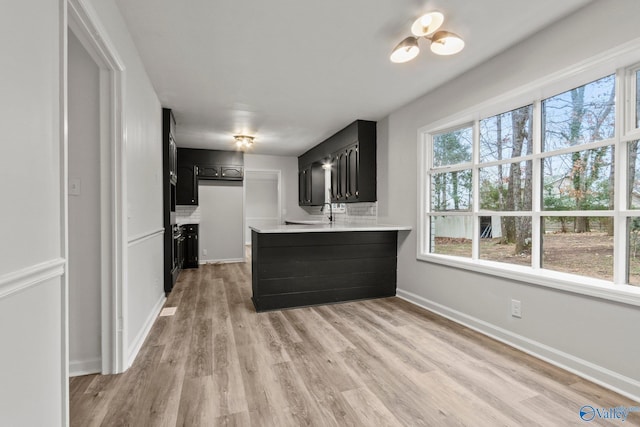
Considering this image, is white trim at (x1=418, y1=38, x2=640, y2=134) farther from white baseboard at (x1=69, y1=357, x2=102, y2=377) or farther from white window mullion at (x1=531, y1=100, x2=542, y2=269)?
white baseboard at (x1=69, y1=357, x2=102, y2=377)

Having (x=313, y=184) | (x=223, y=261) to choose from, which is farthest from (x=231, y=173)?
(x=223, y=261)

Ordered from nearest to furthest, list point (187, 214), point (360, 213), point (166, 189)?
point (166, 189) → point (360, 213) → point (187, 214)

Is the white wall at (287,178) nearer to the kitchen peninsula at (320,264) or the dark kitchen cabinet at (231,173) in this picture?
the dark kitchen cabinet at (231,173)

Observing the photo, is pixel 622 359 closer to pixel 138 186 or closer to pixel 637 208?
pixel 637 208

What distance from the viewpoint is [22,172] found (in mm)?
960

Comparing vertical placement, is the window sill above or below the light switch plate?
below

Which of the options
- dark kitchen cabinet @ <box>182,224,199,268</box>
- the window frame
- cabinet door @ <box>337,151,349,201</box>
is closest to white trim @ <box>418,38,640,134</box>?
the window frame

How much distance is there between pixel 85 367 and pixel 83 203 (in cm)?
106

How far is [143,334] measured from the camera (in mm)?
2531

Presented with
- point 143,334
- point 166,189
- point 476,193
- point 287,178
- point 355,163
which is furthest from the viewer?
point 287,178

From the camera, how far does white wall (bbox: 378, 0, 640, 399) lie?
179 cm

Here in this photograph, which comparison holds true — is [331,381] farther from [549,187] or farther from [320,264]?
[549,187]

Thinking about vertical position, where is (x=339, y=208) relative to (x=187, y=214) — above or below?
above

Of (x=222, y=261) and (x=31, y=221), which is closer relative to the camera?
(x=31, y=221)
